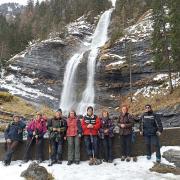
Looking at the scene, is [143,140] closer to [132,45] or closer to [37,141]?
[37,141]

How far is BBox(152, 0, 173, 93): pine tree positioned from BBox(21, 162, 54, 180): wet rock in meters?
28.0

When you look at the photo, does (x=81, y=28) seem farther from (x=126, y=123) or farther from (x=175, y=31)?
(x=126, y=123)

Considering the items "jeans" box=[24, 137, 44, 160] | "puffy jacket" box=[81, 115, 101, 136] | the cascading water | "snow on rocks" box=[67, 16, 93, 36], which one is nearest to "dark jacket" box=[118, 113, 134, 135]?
"puffy jacket" box=[81, 115, 101, 136]

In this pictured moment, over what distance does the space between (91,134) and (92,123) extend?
363mm

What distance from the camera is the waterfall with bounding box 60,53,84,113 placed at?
45.4m

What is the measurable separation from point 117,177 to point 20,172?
2.95 metres

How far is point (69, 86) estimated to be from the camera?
47.5 meters

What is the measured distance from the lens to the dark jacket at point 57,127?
12453mm

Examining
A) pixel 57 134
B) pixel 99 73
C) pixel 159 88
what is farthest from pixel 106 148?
pixel 99 73

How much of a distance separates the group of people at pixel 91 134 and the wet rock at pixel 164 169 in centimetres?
81

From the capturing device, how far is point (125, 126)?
12.2 m

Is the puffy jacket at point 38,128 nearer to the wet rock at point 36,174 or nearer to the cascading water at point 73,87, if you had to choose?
the wet rock at point 36,174

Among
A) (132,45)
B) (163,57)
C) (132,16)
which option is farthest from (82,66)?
(132,16)

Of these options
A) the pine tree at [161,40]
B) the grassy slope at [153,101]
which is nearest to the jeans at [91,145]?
the grassy slope at [153,101]
